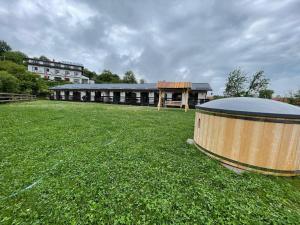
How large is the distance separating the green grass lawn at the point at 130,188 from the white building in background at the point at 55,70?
2412 inches

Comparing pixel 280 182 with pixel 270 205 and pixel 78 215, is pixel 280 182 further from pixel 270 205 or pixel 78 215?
pixel 78 215

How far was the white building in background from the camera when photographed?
54.0 meters

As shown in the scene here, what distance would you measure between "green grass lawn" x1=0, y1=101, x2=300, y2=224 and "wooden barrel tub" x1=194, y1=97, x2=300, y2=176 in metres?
0.31

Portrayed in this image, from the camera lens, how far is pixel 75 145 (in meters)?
4.91

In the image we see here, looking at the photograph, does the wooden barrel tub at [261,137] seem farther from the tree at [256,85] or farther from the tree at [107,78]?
the tree at [107,78]

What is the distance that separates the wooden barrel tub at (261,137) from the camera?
11.6 feet

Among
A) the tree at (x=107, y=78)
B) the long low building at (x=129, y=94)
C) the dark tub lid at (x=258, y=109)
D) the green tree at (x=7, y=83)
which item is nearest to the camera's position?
the dark tub lid at (x=258, y=109)

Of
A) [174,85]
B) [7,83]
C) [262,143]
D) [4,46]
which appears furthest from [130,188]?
[4,46]

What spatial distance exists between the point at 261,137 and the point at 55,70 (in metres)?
65.9

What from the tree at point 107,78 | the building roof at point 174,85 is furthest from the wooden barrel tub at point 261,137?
the tree at point 107,78

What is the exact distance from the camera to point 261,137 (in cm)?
363

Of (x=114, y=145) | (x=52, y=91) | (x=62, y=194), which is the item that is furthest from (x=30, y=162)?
(x=52, y=91)

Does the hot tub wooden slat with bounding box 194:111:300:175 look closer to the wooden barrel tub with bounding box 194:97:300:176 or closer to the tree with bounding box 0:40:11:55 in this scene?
the wooden barrel tub with bounding box 194:97:300:176

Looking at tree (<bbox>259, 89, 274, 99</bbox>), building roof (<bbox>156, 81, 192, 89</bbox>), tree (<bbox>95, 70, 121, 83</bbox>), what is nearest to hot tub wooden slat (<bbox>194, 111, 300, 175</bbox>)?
building roof (<bbox>156, 81, 192, 89</bbox>)
